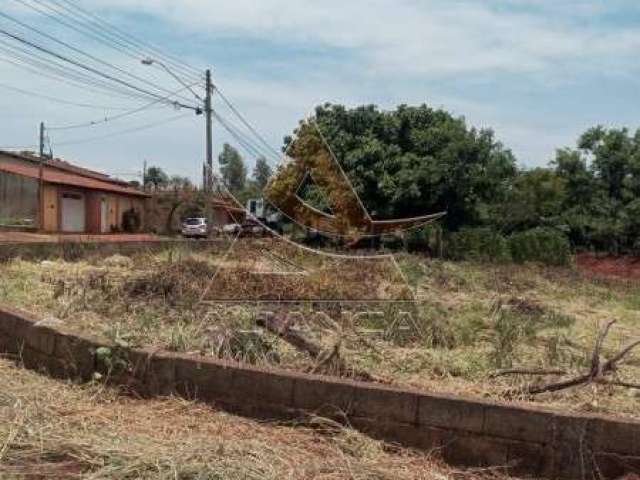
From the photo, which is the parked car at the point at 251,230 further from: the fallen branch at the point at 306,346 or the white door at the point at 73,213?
the white door at the point at 73,213

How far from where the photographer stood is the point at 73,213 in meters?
39.4

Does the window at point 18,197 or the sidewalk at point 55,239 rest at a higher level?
the window at point 18,197

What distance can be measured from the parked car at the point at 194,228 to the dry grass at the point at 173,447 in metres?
36.3

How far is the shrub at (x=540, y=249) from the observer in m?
25.5

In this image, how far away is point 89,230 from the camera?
40250mm

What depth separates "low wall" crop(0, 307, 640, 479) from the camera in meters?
4.10

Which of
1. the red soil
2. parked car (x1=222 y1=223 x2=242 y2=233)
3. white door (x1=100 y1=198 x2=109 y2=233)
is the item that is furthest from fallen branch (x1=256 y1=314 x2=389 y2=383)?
white door (x1=100 y1=198 x2=109 y2=233)

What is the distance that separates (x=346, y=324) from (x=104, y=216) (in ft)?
122

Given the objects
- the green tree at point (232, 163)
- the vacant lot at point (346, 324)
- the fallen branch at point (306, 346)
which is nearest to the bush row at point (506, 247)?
the vacant lot at point (346, 324)

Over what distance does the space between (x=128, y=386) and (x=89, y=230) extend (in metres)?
36.3

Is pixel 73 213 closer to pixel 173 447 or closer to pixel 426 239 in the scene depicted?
pixel 426 239

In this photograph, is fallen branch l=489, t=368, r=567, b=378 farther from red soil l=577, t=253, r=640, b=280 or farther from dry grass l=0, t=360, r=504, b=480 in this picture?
red soil l=577, t=253, r=640, b=280

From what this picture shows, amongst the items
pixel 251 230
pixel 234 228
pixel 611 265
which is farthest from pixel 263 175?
pixel 611 265

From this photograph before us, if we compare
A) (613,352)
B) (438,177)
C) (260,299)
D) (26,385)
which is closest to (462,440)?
(26,385)
